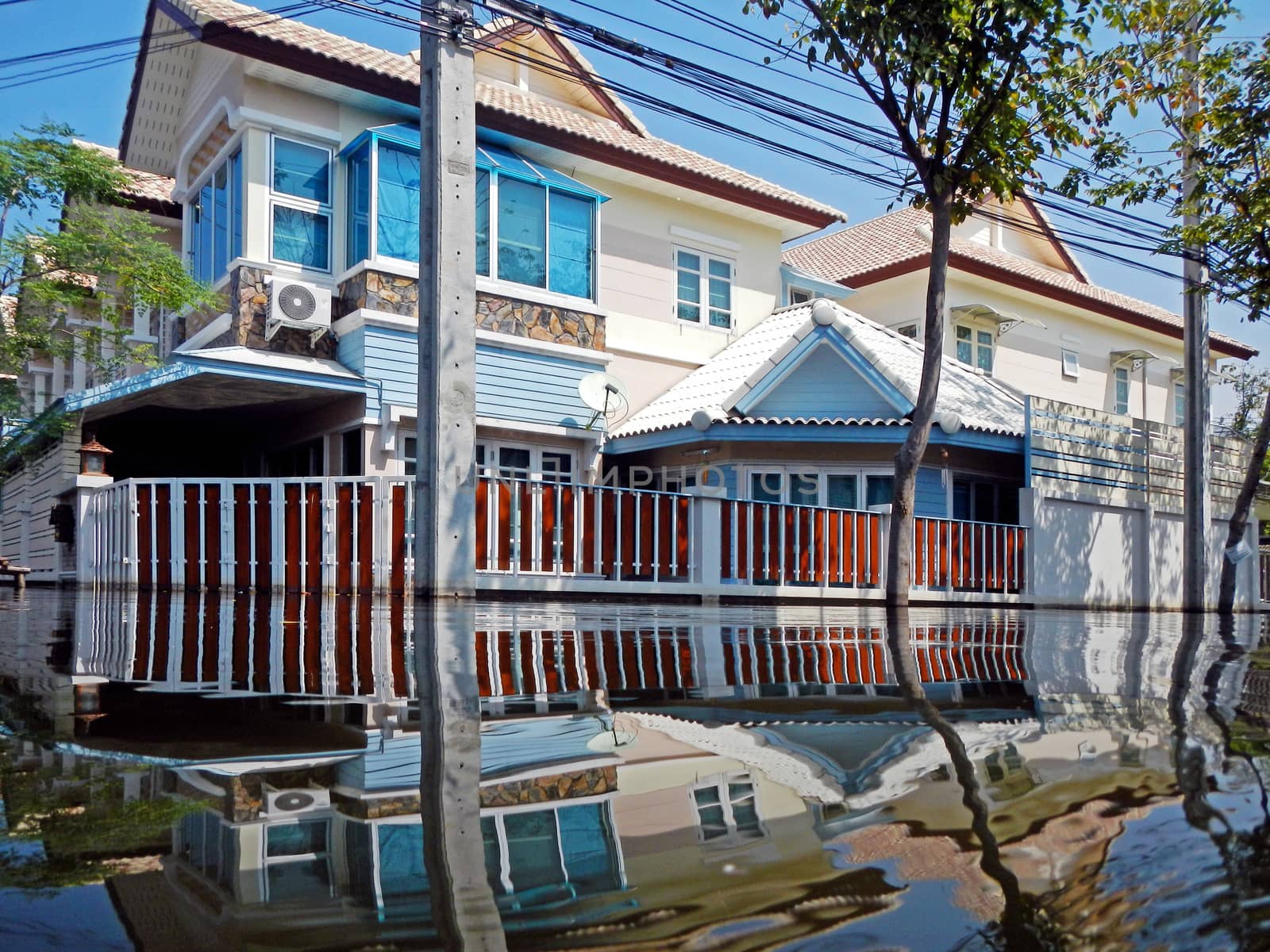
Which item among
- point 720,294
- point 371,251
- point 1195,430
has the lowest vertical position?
point 1195,430

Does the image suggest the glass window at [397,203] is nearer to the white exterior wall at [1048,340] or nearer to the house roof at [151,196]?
the house roof at [151,196]

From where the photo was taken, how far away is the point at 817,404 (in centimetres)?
1708

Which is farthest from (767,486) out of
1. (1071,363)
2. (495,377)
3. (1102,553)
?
(1071,363)

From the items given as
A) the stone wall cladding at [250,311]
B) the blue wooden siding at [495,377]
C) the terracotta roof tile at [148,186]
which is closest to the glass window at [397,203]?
the blue wooden siding at [495,377]

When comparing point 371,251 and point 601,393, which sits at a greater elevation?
point 371,251

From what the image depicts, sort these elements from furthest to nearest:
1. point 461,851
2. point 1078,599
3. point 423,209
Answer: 1. point 1078,599
2. point 423,209
3. point 461,851

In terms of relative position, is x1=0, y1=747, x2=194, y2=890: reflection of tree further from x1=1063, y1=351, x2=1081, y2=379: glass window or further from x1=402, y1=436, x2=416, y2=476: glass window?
x1=1063, y1=351, x2=1081, y2=379: glass window

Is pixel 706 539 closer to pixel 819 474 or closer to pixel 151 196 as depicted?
pixel 819 474

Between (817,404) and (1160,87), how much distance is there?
6722 mm

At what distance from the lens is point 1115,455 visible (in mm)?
18016

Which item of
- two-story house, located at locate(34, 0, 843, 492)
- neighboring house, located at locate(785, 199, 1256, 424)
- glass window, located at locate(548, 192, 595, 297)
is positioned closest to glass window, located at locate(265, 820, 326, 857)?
two-story house, located at locate(34, 0, 843, 492)

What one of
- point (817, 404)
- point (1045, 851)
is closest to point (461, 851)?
point (1045, 851)

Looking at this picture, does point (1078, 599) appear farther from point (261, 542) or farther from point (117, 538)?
point (117, 538)

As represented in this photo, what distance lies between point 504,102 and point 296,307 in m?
4.97
